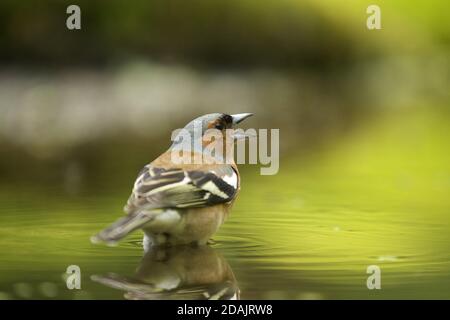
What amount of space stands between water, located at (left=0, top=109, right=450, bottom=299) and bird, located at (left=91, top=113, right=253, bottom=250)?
0.16m

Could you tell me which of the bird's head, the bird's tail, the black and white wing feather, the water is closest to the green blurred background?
the water

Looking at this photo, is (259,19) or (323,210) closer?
(323,210)

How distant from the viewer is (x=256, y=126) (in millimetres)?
16781

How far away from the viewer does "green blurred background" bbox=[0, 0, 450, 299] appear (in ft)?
22.1

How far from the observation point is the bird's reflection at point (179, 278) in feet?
18.9

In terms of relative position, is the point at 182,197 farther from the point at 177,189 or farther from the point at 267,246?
the point at 267,246

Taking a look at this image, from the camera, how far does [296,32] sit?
2219 cm

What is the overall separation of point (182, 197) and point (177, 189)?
0.07 m

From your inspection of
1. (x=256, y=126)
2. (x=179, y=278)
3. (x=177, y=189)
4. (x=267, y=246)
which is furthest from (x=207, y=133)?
(x=256, y=126)

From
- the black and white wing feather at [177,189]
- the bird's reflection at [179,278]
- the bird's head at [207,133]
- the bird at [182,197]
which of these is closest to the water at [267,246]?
the bird's reflection at [179,278]

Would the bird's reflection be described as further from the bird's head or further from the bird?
the bird's head

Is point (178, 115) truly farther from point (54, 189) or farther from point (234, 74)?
point (54, 189)

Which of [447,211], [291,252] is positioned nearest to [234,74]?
[447,211]

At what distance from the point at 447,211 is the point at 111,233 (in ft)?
11.5
